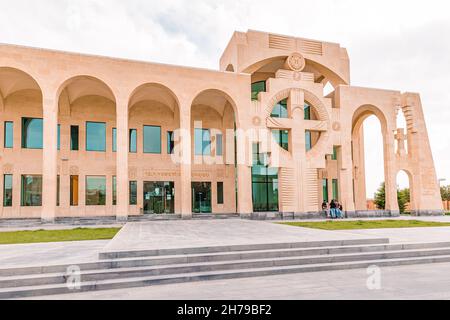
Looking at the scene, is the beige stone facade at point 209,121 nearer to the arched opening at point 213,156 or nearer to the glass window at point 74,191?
the arched opening at point 213,156

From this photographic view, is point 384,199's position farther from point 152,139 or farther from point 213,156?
point 152,139

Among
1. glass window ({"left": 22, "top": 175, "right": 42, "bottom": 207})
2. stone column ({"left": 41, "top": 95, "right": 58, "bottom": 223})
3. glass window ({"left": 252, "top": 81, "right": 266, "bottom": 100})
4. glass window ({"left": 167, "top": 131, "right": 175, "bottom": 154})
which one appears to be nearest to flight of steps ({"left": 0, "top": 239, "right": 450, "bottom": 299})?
stone column ({"left": 41, "top": 95, "right": 58, "bottom": 223})

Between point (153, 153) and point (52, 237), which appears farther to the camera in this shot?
point (153, 153)

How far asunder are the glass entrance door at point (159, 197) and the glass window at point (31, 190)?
7.39 meters

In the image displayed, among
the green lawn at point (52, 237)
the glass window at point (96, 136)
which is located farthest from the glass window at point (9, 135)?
the green lawn at point (52, 237)

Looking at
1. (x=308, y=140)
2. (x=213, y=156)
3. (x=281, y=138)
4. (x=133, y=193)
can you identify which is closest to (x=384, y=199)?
(x=308, y=140)

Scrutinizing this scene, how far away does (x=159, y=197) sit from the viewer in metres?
27.9

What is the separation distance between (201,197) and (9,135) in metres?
14.4

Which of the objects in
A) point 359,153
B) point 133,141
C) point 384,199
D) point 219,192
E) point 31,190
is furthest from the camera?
point 384,199

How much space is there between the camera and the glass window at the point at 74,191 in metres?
25.8

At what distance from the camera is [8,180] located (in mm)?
24703

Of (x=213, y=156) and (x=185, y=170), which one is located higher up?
(x=213, y=156)
